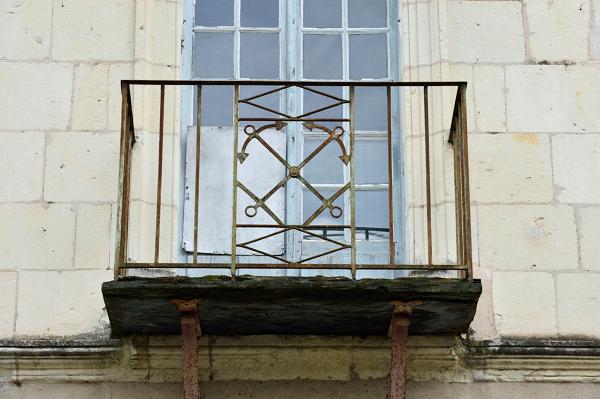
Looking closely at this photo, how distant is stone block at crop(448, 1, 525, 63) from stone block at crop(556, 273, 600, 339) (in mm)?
1144

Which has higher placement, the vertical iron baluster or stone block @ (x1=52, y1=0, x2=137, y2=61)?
stone block @ (x1=52, y1=0, x2=137, y2=61)

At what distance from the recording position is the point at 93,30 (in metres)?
7.13

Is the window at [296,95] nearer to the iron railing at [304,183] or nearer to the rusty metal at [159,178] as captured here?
the iron railing at [304,183]

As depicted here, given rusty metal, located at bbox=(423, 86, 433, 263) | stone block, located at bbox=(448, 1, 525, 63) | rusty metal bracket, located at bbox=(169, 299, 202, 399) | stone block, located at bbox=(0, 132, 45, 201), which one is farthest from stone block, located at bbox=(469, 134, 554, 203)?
stone block, located at bbox=(0, 132, 45, 201)

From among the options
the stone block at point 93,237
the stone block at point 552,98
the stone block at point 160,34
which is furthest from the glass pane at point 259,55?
the stone block at point 552,98

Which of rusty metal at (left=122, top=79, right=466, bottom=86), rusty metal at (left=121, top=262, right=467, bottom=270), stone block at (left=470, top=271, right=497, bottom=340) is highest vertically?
rusty metal at (left=122, top=79, right=466, bottom=86)

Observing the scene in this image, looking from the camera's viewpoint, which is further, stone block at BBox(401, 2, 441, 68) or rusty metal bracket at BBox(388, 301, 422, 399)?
stone block at BBox(401, 2, 441, 68)

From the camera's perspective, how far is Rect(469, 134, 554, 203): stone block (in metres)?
6.86

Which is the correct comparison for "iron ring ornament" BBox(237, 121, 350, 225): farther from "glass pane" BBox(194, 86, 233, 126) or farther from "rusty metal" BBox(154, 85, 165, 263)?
"glass pane" BBox(194, 86, 233, 126)

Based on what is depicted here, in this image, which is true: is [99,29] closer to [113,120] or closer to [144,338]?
[113,120]

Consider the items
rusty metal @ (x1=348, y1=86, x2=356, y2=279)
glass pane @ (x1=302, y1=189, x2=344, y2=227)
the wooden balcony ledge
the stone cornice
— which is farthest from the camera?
glass pane @ (x1=302, y1=189, x2=344, y2=227)

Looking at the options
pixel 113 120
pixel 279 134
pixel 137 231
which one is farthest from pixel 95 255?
pixel 279 134

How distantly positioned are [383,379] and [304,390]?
1.18ft

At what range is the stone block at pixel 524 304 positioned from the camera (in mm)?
6617
